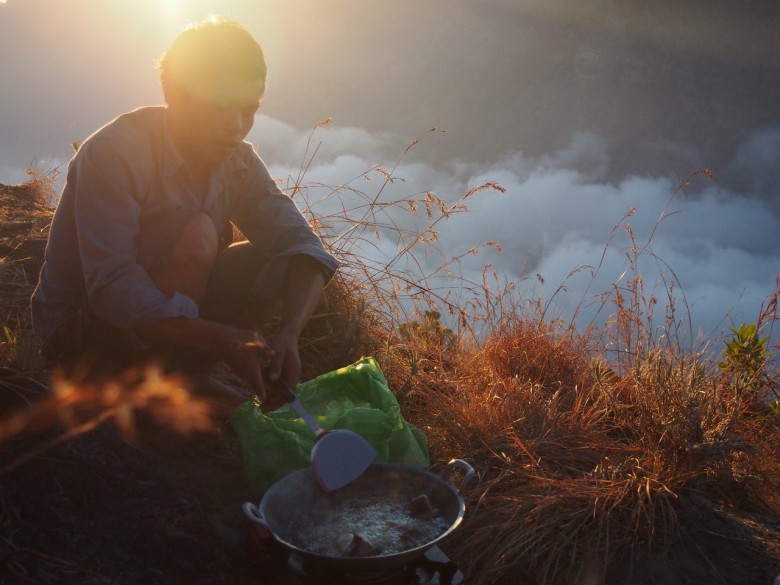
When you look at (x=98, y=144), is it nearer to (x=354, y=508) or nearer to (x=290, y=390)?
(x=290, y=390)

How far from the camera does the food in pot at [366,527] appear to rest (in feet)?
6.32

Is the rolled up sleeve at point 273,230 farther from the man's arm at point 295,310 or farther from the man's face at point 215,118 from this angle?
the man's face at point 215,118

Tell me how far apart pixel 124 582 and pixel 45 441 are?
1.85 ft

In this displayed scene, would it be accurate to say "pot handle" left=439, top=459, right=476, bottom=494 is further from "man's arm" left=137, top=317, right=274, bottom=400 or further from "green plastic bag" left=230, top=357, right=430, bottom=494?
"man's arm" left=137, top=317, right=274, bottom=400

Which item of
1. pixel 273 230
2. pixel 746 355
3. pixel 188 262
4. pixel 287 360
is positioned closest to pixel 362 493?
pixel 287 360

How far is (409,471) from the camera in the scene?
2246 millimetres

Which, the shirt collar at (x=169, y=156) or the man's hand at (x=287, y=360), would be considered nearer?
the man's hand at (x=287, y=360)

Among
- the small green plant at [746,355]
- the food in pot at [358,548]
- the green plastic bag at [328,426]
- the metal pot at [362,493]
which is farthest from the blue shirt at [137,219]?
the small green plant at [746,355]

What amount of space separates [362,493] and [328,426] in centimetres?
42

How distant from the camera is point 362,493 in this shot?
2250mm

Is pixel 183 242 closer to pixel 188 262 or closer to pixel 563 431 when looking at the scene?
pixel 188 262

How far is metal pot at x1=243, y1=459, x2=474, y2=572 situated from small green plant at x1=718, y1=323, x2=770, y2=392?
2.04m

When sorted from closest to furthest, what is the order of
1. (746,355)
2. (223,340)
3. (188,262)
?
(223,340) < (188,262) < (746,355)

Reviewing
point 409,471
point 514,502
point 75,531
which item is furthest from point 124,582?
point 514,502
